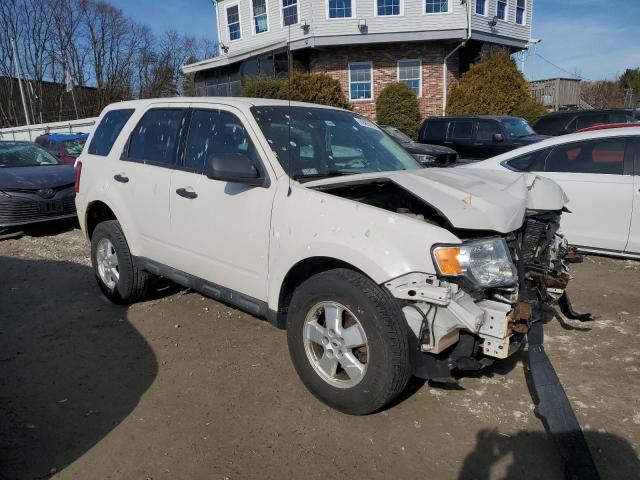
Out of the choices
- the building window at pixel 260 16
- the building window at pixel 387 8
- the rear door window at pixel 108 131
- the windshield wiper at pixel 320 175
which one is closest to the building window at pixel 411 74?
the building window at pixel 387 8

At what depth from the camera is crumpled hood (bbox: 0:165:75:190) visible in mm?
7867

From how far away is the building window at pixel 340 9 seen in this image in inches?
805

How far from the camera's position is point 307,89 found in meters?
18.7

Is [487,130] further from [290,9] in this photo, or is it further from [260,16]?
[260,16]

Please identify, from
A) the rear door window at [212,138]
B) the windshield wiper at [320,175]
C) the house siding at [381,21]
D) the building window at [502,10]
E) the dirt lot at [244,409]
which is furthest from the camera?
the building window at [502,10]

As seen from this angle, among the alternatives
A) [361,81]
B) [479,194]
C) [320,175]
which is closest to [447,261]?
[479,194]

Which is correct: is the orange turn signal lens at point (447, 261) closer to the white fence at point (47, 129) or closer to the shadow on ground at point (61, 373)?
the shadow on ground at point (61, 373)

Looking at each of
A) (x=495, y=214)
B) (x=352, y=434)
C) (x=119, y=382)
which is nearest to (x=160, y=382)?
(x=119, y=382)

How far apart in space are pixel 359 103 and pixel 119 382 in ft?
64.3

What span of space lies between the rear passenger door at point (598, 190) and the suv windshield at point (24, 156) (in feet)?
28.8

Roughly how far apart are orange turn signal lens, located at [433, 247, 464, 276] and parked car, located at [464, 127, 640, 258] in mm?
3694

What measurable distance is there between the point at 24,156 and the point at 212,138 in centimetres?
725

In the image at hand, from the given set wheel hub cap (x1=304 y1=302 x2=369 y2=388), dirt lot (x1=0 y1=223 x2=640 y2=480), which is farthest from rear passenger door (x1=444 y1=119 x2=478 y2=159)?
wheel hub cap (x1=304 y1=302 x2=369 y2=388)

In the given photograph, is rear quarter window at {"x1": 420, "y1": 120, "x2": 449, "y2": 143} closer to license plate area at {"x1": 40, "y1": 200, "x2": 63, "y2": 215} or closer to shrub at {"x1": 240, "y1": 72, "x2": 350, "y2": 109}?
shrub at {"x1": 240, "y1": 72, "x2": 350, "y2": 109}
